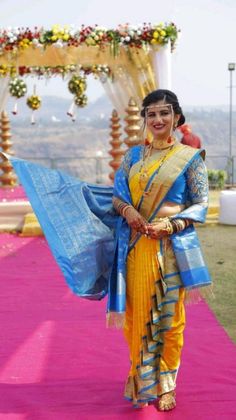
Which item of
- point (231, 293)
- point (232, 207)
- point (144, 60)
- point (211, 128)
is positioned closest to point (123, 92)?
point (144, 60)

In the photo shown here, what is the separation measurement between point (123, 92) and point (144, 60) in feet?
4.11

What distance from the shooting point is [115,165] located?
13906 millimetres

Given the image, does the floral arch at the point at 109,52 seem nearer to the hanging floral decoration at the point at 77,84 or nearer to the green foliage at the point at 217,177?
the hanging floral decoration at the point at 77,84

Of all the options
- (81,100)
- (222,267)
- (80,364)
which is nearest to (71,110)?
(81,100)

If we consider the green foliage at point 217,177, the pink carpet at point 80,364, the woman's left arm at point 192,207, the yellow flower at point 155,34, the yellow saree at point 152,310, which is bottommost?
the green foliage at point 217,177

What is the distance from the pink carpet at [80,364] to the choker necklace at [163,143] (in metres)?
1.35

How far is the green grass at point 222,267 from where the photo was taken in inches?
218

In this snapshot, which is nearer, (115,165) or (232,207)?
(232,207)

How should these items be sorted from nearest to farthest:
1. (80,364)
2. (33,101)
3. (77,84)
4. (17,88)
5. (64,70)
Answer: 1. (80,364)
2. (17,88)
3. (64,70)
4. (77,84)
5. (33,101)

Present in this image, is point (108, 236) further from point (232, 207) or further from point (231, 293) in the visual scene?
point (232, 207)

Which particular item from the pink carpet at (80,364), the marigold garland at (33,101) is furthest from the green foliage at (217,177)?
the pink carpet at (80,364)

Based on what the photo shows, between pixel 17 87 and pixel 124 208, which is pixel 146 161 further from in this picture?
pixel 17 87

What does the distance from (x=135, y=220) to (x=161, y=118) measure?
1.76ft

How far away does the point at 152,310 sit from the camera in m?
3.39
